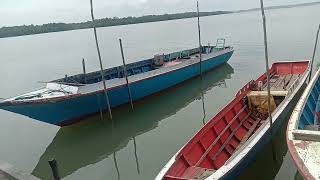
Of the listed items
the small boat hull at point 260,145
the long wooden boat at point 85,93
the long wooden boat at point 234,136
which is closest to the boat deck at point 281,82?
the long wooden boat at point 234,136

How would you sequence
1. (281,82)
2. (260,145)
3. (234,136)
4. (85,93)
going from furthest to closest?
(281,82), (85,93), (234,136), (260,145)

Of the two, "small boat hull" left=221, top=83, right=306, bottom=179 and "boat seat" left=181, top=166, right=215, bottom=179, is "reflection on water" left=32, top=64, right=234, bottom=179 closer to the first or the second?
"boat seat" left=181, top=166, right=215, bottom=179

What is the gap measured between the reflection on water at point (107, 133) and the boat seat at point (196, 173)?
3.36m

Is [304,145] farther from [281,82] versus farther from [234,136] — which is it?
[281,82]

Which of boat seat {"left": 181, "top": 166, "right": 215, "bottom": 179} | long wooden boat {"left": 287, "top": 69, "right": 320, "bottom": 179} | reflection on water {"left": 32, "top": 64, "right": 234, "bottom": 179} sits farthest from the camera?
reflection on water {"left": 32, "top": 64, "right": 234, "bottom": 179}

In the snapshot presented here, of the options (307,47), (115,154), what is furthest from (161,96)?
(307,47)

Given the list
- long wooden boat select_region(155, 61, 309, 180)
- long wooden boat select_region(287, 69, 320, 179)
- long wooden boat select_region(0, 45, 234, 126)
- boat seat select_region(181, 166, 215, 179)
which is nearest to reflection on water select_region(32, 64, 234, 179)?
long wooden boat select_region(0, 45, 234, 126)

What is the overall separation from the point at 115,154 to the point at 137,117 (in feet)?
11.9

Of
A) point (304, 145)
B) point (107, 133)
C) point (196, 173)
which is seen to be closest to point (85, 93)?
point (107, 133)

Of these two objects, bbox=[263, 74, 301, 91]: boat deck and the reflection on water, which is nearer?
the reflection on water

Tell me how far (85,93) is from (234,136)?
693 cm

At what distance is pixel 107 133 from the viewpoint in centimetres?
1460

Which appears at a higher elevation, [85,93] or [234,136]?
[85,93]

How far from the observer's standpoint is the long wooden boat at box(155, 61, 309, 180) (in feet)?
25.6
